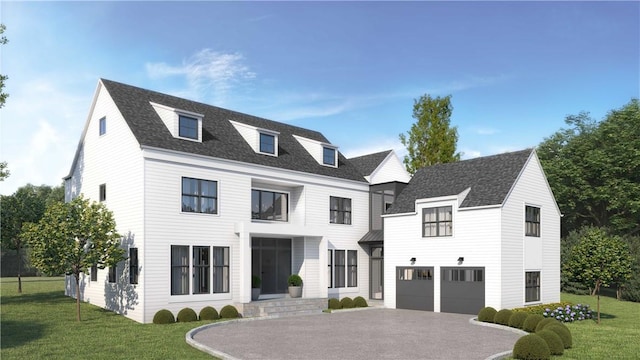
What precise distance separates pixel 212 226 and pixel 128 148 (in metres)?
5.08

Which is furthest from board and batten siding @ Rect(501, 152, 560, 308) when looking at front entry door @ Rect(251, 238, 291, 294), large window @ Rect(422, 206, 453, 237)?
front entry door @ Rect(251, 238, 291, 294)

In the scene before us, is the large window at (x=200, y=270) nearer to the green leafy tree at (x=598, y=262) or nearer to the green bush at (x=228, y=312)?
the green bush at (x=228, y=312)

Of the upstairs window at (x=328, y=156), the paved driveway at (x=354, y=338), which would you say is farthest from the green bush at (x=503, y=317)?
the upstairs window at (x=328, y=156)

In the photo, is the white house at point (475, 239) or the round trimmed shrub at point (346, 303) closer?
the white house at point (475, 239)

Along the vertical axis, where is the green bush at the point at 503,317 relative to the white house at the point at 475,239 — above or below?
below

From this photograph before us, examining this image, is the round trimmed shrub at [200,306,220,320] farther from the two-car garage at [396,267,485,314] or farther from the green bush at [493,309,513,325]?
the green bush at [493,309,513,325]

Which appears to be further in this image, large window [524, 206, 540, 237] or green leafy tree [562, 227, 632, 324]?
large window [524, 206, 540, 237]

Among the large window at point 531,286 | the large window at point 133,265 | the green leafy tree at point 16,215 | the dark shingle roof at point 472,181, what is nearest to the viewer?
the large window at point 133,265

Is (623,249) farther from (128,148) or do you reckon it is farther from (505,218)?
(128,148)

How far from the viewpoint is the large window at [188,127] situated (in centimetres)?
2492

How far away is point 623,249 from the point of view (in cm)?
2597

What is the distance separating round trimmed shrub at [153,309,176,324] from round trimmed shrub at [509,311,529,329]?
13.5m

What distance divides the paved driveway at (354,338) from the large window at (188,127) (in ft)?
29.7

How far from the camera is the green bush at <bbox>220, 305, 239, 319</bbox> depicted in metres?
23.5
